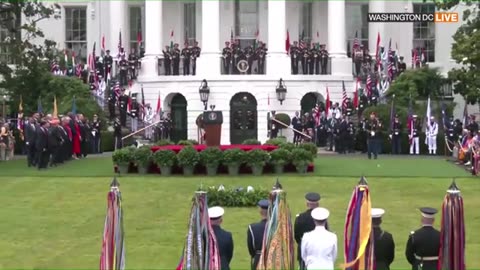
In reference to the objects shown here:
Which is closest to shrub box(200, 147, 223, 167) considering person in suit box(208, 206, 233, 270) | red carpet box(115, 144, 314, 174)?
red carpet box(115, 144, 314, 174)

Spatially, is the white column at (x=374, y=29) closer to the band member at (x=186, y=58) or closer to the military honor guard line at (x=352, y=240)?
the band member at (x=186, y=58)

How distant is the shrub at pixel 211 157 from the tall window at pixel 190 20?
2322 cm

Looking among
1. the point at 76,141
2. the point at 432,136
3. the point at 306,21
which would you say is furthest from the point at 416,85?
the point at 76,141

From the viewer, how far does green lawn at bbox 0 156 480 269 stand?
46.9 feet

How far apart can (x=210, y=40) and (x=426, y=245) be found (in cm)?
3392

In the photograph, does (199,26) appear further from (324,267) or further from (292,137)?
(324,267)

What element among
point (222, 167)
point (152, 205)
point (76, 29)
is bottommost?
point (152, 205)

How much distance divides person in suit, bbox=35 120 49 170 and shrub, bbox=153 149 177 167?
13.5ft

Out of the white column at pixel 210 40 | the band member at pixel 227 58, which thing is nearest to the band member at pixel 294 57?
the band member at pixel 227 58

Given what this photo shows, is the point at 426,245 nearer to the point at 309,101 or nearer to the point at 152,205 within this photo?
the point at 152,205

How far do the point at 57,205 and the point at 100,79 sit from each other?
74.9 ft

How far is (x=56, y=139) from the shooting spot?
91.1 ft

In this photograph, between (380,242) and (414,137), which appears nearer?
(380,242)

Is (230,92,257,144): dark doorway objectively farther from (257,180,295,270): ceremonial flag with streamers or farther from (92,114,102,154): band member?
(257,180,295,270): ceremonial flag with streamers
